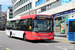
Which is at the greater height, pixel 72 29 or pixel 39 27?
pixel 39 27

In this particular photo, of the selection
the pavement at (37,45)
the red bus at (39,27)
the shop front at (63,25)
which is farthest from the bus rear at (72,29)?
the shop front at (63,25)

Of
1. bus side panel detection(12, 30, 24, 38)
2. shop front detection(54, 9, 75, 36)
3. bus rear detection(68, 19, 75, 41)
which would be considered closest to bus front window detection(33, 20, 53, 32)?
bus rear detection(68, 19, 75, 41)

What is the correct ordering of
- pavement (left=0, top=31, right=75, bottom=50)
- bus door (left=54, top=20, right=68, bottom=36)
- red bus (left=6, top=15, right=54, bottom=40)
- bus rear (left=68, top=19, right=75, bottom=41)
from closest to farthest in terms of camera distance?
pavement (left=0, top=31, right=75, bottom=50) < bus rear (left=68, top=19, right=75, bottom=41) < red bus (left=6, top=15, right=54, bottom=40) < bus door (left=54, top=20, right=68, bottom=36)

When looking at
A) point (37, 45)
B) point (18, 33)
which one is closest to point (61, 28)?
point (18, 33)

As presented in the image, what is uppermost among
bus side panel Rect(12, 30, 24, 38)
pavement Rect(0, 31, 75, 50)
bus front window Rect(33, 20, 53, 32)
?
bus front window Rect(33, 20, 53, 32)

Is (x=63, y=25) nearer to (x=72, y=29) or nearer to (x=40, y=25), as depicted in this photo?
(x=72, y=29)

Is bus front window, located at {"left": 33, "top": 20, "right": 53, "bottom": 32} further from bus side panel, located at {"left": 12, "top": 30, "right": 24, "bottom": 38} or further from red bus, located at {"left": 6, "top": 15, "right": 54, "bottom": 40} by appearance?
bus side panel, located at {"left": 12, "top": 30, "right": 24, "bottom": 38}

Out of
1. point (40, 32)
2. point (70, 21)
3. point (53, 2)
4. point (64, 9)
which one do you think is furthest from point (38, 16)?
point (53, 2)

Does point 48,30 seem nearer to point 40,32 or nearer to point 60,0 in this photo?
point 40,32

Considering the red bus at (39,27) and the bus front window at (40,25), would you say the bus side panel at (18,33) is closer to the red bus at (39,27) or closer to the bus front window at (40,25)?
the red bus at (39,27)

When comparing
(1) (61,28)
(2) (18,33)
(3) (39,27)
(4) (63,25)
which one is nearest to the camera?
(3) (39,27)

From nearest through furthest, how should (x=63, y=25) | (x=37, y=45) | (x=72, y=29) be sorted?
(x=37, y=45) < (x=72, y=29) < (x=63, y=25)

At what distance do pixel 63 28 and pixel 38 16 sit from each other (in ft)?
35.7

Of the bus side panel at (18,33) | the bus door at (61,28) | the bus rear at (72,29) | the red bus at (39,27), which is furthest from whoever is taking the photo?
the bus door at (61,28)
